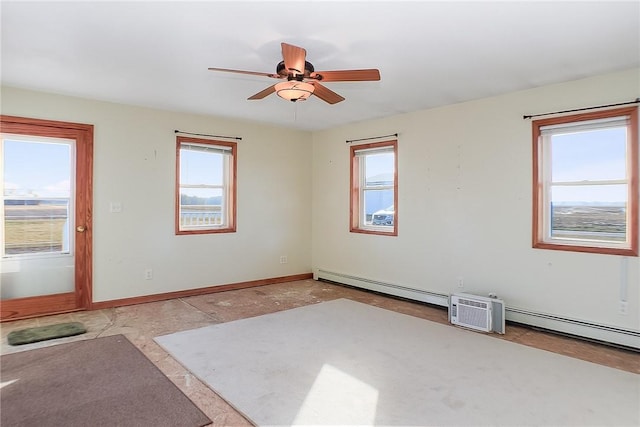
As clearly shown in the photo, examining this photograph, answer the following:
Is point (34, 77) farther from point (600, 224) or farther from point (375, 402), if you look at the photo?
point (600, 224)

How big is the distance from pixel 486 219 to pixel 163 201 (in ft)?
13.5

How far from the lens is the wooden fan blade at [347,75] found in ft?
8.64

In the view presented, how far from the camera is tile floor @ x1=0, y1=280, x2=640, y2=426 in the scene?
2676mm

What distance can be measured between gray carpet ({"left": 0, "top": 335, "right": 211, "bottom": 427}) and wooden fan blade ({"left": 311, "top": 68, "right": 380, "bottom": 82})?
245 cm

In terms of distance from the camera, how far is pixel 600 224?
359cm

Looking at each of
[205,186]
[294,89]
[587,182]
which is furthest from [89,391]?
[587,182]

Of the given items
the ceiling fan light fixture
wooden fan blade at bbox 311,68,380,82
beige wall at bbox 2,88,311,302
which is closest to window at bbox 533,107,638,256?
wooden fan blade at bbox 311,68,380,82

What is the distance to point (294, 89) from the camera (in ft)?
9.29

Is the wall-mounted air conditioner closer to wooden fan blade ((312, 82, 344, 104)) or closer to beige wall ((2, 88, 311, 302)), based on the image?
wooden fan blade ((312, 82, 344, 104))

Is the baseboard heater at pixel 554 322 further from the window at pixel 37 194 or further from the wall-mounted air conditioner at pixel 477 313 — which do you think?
the window at pixel 37 194

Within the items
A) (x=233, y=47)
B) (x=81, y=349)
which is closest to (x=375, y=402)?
(x=81, y=349)

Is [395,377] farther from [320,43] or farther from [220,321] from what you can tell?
[320,43]

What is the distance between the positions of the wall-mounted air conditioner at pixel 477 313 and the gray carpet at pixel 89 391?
282cm

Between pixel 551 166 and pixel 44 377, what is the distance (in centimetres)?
491
